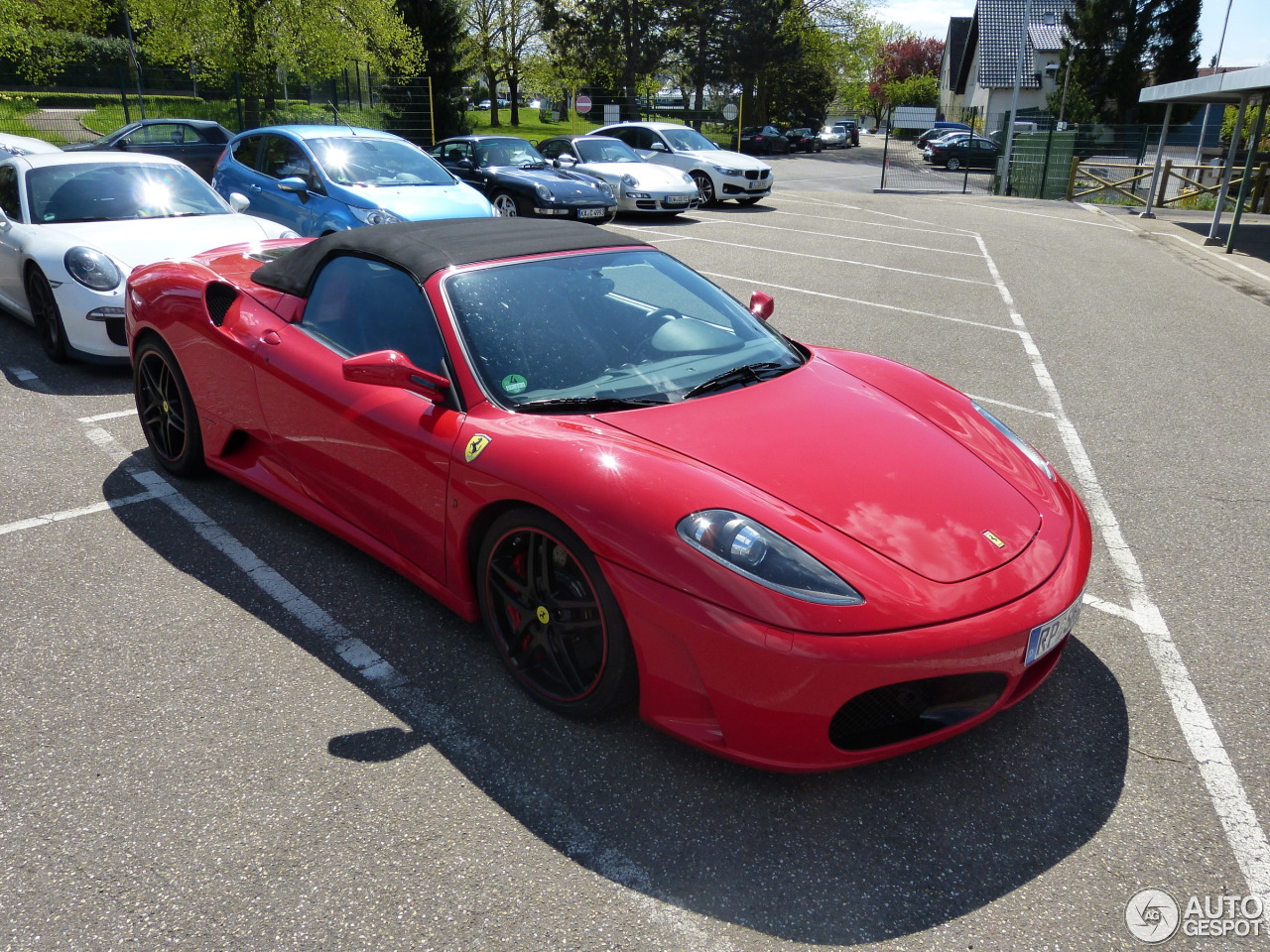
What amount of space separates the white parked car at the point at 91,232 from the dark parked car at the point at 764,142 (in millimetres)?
37972

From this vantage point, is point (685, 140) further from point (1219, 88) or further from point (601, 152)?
point (1219, 88)

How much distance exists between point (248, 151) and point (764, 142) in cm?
3578

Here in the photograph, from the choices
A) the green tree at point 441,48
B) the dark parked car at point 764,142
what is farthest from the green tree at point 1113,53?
the green tree at point 441,48

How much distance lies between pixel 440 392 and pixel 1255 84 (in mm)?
15135

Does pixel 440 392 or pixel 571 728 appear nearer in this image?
pixel 571 728

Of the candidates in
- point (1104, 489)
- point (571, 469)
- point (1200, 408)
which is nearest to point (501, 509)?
point (571, 469)

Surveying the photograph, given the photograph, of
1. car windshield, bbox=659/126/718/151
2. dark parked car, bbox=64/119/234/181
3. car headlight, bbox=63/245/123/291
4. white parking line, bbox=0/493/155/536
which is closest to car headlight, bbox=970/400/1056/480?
white parking line, bbox=0/493/155/536

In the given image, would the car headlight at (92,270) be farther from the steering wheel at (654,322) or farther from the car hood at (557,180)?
the car hood at (557,180)

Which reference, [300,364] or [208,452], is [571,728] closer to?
[300,364]

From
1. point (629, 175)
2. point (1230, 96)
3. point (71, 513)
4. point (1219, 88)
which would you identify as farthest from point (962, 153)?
point (71, 513)

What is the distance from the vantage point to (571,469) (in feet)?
8.97

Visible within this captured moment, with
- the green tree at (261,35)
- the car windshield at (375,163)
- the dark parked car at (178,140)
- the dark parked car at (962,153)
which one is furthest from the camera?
the dark parked car at (962,153)

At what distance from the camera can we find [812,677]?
236 centimetres

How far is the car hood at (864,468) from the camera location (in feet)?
8.64
